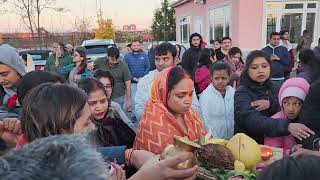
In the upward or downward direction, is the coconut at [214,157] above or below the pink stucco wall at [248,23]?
below

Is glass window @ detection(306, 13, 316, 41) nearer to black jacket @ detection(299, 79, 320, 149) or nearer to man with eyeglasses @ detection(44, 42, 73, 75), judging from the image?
man with eyeglasses @ detection(44, 42, 73, 75)

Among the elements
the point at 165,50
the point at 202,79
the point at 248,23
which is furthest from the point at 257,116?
the point at 248,23

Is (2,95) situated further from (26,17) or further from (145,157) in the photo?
(26,17)

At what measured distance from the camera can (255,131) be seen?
2.85 metres

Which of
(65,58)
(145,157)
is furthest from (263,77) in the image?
(65,58)

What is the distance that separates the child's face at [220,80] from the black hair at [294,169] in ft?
9.34

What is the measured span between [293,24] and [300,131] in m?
11.7

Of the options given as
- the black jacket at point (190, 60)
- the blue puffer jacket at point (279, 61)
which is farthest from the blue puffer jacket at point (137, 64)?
the blue puffer jacket at point (279, 61)

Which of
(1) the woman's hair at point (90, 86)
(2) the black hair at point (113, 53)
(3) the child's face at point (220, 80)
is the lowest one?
(3) the child's face at point (220, 80)

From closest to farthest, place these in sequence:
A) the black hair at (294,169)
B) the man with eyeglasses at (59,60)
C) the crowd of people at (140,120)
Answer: the crowd of people at (140,120), the black hair at (294,169), the man with eyeglasses at (59,60)

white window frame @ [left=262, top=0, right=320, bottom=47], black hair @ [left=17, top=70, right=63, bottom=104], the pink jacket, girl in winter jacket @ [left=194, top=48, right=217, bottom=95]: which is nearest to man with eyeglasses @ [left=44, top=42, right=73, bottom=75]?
girl in winter jacket @ [left=194, top=48, right=217, bottom=95]

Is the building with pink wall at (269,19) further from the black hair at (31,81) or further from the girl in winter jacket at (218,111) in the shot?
the black hair at (31,81)

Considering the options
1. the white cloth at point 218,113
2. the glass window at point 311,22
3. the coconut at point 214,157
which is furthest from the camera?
the glass window at point 311,22

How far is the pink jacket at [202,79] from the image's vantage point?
538 cm
